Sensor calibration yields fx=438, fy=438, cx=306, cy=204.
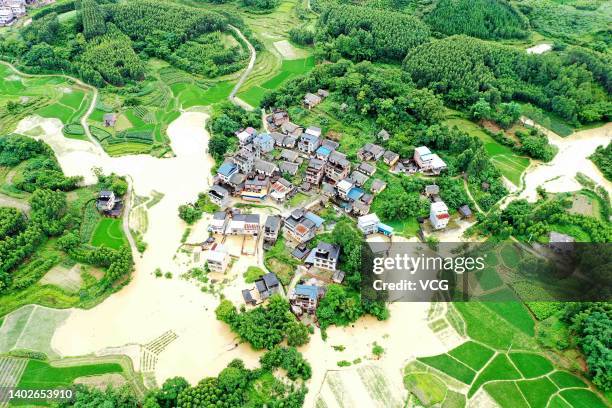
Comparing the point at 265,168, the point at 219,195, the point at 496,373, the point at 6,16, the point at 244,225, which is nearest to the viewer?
the point at 496,373

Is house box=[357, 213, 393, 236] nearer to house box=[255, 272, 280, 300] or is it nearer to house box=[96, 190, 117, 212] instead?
house box=[255, 272, 280, 300]

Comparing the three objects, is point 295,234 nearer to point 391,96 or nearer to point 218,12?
point 391,96

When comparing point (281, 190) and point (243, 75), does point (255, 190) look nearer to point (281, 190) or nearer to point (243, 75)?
point (281, 190)

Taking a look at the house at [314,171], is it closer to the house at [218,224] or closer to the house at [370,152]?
the house at [370,152]

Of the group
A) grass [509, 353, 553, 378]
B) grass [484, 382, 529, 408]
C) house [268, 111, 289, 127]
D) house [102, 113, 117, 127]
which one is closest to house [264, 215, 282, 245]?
house [268, 111, 289, 127]

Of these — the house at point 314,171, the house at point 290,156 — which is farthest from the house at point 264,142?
the house at point 314,171

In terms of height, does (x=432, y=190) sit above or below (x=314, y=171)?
below

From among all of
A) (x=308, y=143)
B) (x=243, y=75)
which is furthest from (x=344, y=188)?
(x=243, y=75)
